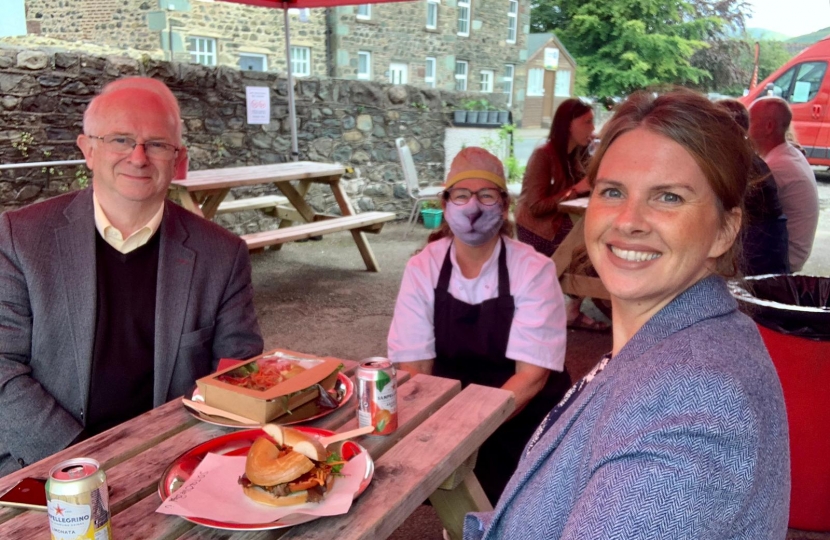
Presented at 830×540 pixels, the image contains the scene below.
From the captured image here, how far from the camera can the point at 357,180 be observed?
8555mm

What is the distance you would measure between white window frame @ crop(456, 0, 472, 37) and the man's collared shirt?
20.6 m

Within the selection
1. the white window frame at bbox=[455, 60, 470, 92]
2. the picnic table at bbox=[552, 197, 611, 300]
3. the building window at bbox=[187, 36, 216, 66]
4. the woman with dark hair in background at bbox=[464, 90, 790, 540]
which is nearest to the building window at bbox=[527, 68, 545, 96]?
the white window frame at bbox=[455, 60, 470, 92]

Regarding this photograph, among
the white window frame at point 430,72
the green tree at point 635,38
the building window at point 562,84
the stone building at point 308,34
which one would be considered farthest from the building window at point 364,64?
the building window at point 562,84

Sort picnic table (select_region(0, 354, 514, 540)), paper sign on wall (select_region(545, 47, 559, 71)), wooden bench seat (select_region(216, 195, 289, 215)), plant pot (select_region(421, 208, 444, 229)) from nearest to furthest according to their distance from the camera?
picnic table (select_region(0, 354, 514, 540)) → wooden bench seat (select_region(216, 195, 289, 215)) → plant pot (select_region(421, 208, 444, 229)) → paper sign on wall (select_region(545, 47, 559, 71))

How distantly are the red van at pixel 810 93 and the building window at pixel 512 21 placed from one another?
1202 centimetres

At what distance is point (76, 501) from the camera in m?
1.09

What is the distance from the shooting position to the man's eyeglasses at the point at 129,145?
2.15 m

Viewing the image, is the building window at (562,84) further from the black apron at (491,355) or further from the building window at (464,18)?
the black apron at (491,355)

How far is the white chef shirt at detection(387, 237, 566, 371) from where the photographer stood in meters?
2.34

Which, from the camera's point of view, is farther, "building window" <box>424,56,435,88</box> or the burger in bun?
"building window" <box>424,56,435,88</box>

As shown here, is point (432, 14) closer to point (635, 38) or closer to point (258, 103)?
point (635, 38)

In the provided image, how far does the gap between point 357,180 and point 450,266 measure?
6.25 meters

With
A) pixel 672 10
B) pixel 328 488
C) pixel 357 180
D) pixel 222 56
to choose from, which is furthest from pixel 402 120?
pixel 672 10

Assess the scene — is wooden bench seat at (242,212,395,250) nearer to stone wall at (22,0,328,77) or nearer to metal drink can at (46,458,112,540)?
metal drink can at (46,458,112,540)
